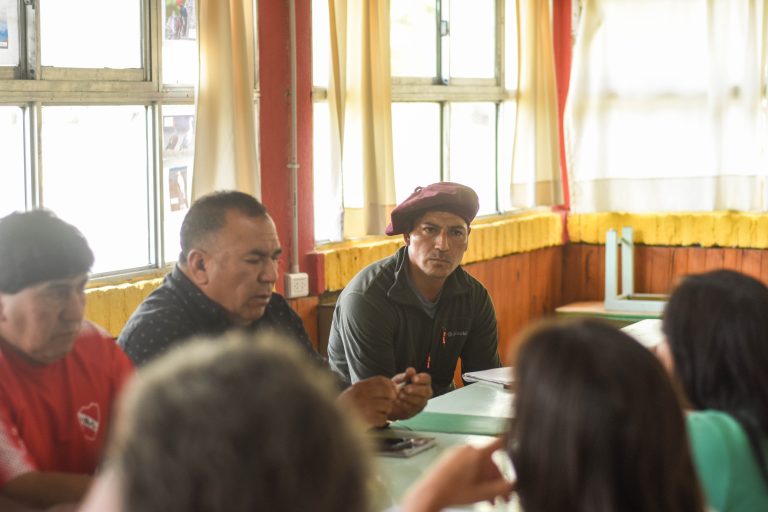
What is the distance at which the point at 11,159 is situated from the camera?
3332 mm

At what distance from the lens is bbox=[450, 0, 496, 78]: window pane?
569cm

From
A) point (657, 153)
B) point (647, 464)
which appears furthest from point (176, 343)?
point (657, 153)

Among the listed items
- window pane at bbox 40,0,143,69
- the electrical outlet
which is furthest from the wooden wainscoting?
window pane at bbox 40,0,143,69

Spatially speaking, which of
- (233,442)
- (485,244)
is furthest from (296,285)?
(233,442)

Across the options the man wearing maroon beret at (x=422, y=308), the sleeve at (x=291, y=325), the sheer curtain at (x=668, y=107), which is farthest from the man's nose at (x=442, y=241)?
the sheer curtain at (x=668, y=107)

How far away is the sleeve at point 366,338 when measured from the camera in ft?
11.0

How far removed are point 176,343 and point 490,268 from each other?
11.6ft

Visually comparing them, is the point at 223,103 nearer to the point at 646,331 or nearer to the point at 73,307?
the point at 646,331

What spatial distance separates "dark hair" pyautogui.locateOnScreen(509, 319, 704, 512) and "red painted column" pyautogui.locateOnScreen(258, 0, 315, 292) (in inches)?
120

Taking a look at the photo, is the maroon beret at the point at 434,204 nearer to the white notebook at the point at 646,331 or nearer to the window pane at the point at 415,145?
→ the white notebook at the point at 646,331

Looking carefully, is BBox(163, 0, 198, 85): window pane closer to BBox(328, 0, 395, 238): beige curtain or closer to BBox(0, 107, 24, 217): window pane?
BBox(0, 107, 24, 217): window pane

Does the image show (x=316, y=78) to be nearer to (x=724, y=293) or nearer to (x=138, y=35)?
(x=138, y=35)

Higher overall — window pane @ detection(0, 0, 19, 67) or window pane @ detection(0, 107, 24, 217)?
window pane @ detection(0, 0, 19, 67)

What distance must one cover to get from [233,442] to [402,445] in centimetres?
184
